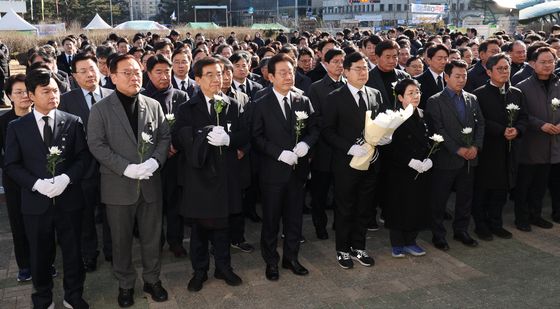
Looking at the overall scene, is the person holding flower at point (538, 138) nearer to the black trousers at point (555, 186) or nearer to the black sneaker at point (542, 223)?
the black sneaker at point (542, 223)

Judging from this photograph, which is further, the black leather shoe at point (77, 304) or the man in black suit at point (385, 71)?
the man in black suit at point (385, 71)

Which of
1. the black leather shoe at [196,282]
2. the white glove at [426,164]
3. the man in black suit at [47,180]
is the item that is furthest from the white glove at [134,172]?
the white glove at [426,164]

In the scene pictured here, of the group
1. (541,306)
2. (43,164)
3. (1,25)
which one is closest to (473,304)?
(541,306)

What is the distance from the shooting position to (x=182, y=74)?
19.5ft

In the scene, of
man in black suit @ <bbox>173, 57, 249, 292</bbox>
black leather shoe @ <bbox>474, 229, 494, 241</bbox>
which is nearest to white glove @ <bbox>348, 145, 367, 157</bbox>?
man in black suit @ <bbox>173, 57, 249, 292</bbox>

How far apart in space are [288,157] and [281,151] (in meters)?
0.11

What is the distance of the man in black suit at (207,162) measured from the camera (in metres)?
4.11

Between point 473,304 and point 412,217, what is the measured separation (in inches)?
43.5

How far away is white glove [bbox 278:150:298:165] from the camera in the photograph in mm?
4293

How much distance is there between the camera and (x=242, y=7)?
A: 93.8 meters

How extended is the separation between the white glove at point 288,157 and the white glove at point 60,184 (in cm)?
171

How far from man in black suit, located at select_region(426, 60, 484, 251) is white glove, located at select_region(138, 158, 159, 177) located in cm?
284

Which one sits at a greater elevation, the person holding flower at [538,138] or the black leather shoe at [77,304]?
the person holding flower at [538,138]

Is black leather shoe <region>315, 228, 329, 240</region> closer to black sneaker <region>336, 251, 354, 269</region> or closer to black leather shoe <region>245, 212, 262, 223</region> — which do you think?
black sneaker <region>336, 251, 354, 269</region>
